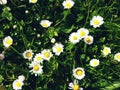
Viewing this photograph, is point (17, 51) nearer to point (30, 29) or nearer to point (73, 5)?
point (30, 29)

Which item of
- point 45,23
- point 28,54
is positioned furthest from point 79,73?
point 45,23

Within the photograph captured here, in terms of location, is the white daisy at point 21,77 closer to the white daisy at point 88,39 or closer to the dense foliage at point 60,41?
the dense foliage at point 60,41

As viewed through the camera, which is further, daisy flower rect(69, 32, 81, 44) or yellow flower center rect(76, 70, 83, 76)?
daisy flower rect(69, 32, 81, 44)

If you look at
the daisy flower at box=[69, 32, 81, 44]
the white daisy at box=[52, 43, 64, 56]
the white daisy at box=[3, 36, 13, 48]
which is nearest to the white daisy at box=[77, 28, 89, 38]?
the daisy flower at box=[69, 32, 81, 44]

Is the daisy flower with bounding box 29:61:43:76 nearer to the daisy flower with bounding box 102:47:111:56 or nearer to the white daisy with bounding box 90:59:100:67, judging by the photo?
the white daisy with bounding box 90:59:100:67

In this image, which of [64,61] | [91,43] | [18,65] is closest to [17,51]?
[18,65]

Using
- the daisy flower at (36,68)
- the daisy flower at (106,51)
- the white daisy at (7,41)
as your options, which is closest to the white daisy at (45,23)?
the white daisy at (7,41)
